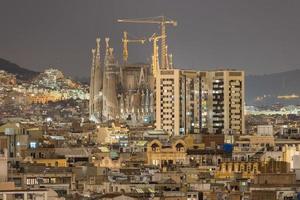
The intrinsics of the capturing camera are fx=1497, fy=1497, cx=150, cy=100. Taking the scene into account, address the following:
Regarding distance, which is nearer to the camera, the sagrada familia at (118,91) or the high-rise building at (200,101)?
the high-rise building at (200,101)

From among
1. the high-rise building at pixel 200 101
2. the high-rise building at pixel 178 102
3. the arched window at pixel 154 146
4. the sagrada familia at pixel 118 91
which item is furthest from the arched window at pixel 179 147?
the sagrada familia at pixel 118 91

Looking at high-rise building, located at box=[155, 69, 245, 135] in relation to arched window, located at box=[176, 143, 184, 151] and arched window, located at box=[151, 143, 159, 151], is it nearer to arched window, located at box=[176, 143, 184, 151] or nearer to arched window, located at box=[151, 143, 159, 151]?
arched window, located at box=[176, 143, 184, 151]

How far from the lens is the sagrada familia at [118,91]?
175375mm

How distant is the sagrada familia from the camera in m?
175

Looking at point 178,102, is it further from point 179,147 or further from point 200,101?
point 179,147

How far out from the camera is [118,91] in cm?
18188

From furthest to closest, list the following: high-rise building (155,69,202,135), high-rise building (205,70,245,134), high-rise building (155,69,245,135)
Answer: high-rise building (205,70,245,134) < high-rise building (155,69,245,135) < high-rise building (155,69,202,135)

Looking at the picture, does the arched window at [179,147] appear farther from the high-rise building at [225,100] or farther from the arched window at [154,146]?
the high-rise building at [225,100]

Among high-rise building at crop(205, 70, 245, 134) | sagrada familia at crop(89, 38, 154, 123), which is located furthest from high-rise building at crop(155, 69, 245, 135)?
sagrada familia at crop(89, 38, 154, 123)

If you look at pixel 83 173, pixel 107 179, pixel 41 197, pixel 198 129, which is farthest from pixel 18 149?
pixel 198 129

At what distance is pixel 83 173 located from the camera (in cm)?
6900

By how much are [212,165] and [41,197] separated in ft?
198

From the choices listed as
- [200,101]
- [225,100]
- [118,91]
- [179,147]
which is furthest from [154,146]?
[118,91]

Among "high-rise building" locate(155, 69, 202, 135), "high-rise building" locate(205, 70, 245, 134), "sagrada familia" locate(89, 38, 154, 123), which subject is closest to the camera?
"high-rise building" locate(155, 69, 202, 135)
